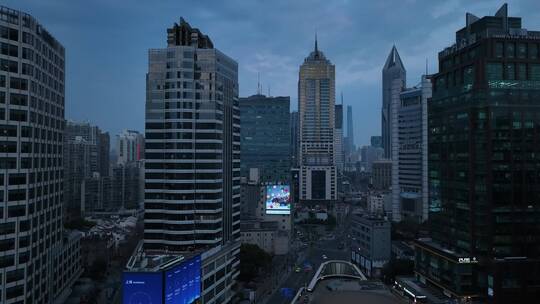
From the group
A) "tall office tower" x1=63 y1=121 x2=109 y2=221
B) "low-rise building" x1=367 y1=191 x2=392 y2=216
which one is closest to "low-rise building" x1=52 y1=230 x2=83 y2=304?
"tall office tower" x1=63 y1=121 x2=109 y2=221

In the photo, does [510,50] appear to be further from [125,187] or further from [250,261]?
[125,187]

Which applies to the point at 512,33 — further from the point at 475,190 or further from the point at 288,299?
the point at 288,299

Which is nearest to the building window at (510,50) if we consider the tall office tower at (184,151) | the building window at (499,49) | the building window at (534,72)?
the building window at (499,49)

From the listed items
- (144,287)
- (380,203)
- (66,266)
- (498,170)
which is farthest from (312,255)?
(144,287)

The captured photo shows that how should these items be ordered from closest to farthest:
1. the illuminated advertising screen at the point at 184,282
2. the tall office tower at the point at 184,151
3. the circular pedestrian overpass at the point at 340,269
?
the illuminated advertising screen at the point at 184,282
the tall office tower at the point at 184,151
the circular pedestrian overpass at the point at 340,269

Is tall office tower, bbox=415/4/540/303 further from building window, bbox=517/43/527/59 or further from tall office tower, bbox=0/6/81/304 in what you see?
tall office tower, bbox=0/6/81/304

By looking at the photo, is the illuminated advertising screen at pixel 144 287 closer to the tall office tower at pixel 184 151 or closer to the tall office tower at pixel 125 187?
the tall office tower at pixel 184 151

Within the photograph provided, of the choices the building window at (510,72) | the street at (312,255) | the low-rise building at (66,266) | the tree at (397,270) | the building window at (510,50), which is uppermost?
the building window at (510,50)

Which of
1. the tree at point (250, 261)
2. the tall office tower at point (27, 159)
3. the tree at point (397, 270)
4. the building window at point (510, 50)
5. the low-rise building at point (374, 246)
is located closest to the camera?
the tall office tower at point (27, 159)
